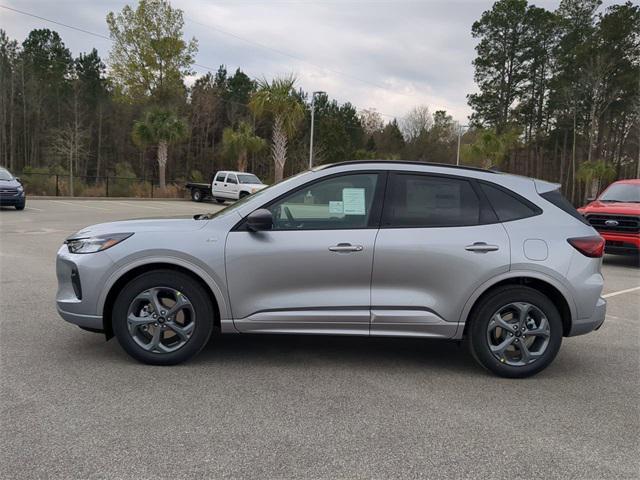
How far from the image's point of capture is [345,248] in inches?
165

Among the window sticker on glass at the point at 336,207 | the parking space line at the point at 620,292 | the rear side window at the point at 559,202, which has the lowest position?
the parking space line at the point at 620,292

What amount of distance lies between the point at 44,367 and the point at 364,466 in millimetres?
2761

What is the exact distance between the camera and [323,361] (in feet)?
15.2

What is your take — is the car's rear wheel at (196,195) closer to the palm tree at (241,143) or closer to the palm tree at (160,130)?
the palm tree at (160,130)

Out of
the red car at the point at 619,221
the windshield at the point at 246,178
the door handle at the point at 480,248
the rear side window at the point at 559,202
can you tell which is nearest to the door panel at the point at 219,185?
the windshield at the point at 246,178

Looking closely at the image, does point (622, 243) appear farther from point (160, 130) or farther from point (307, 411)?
point (160, 130)

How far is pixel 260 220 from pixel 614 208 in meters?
9.81

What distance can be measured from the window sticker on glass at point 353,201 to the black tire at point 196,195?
28546mm

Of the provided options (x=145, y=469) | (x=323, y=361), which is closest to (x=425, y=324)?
(x=323, y=361)

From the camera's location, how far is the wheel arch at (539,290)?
423 centimetres

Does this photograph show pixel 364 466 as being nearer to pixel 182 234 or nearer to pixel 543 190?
pixel 182 234

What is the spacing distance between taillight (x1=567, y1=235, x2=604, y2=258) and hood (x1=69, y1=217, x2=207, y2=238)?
9.83ft

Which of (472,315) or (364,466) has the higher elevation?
(472,315)

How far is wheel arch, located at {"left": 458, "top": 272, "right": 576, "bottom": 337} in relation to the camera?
4227 millimetres
